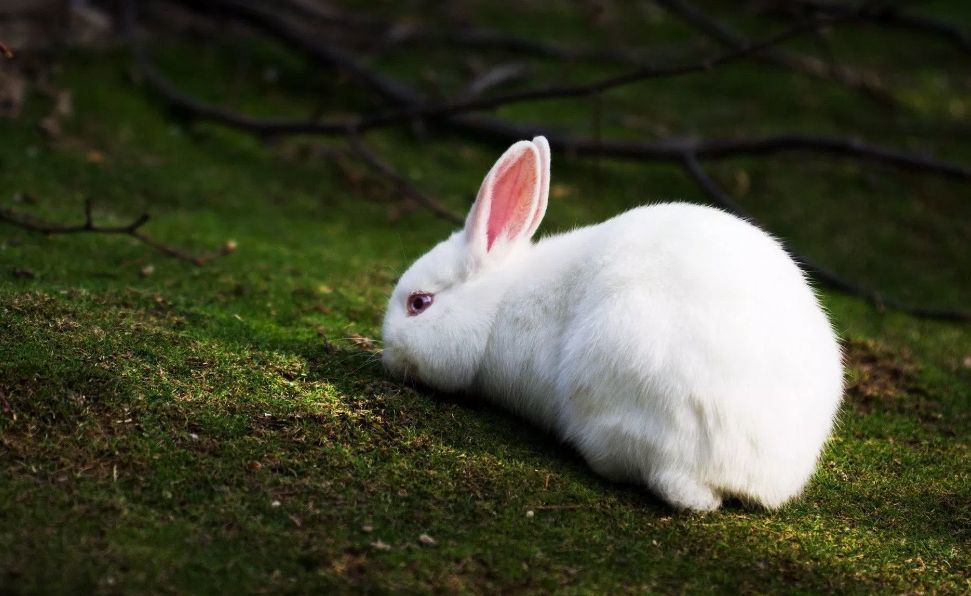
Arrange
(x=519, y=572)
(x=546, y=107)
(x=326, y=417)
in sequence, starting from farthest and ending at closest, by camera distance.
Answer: (x=546, y=107) < (x=326, y=417) < (x=519, y=572)

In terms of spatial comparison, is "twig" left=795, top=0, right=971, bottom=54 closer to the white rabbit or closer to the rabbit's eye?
the white rabbit

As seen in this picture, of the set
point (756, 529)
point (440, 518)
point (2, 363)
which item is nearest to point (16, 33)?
point (2, 363)

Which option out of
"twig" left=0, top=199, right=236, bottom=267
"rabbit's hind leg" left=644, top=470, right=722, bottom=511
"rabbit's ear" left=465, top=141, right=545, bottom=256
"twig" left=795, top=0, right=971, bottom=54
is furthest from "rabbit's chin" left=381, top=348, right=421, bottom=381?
"twig" left=795, top=0, right=971, bottom=54

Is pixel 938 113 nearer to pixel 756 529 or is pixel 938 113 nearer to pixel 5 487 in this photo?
pixel 756 529

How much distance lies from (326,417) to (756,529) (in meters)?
1.45

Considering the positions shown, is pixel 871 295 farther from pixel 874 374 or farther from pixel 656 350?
pixel 656 350

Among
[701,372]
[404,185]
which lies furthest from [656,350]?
Answer: [404,185]

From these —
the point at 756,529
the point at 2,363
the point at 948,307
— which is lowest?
the point at 948,307

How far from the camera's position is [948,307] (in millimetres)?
6035

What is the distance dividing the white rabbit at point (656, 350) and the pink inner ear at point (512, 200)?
0.06 feet

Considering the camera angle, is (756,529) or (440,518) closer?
(440,518)

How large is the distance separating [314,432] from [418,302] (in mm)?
828

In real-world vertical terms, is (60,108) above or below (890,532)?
above

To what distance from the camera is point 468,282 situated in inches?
154
